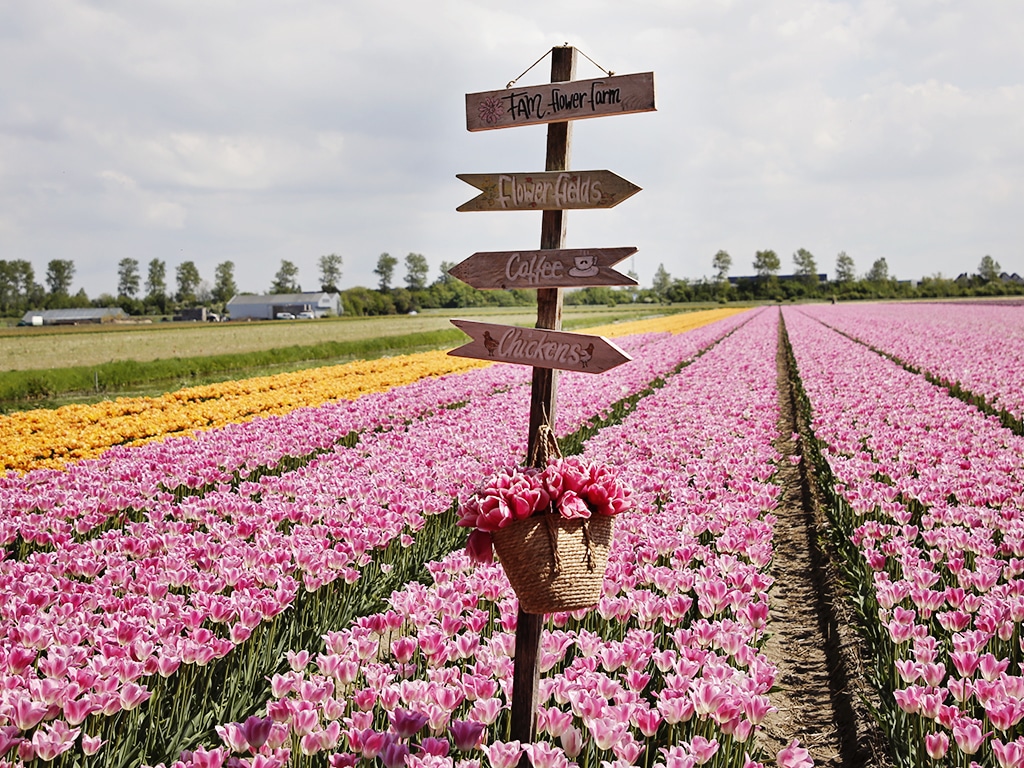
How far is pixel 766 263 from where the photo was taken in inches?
6004

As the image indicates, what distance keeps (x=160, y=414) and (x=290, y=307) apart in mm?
105030

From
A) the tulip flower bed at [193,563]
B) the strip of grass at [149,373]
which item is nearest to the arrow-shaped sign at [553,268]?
the tulip flower bed at [193,563]

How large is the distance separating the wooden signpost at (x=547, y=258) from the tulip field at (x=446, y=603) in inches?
14.2

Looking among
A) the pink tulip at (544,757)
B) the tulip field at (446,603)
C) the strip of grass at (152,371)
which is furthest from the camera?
the strip of grass at (152,371)

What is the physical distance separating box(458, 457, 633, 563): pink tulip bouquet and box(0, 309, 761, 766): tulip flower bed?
1523 mm

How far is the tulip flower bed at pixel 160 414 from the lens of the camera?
32.3 ft

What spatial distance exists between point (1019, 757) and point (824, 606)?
286cm

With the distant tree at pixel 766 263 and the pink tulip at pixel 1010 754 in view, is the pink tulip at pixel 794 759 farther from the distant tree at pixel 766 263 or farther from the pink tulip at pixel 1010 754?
the distant tree at pixel 766 263

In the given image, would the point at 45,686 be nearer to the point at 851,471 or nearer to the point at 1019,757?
the point at 1019,757

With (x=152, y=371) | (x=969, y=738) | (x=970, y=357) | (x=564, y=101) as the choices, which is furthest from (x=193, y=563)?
(x=152, y=371)

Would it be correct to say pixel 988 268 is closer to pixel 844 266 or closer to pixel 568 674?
pixel 844 266

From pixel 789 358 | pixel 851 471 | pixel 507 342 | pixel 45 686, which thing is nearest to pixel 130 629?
pixel 45 686

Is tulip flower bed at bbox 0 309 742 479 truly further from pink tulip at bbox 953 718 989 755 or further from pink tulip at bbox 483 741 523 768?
pink tulip at bbox 953 718 989 755

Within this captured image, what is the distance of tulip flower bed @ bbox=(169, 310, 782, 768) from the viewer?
2.83m
